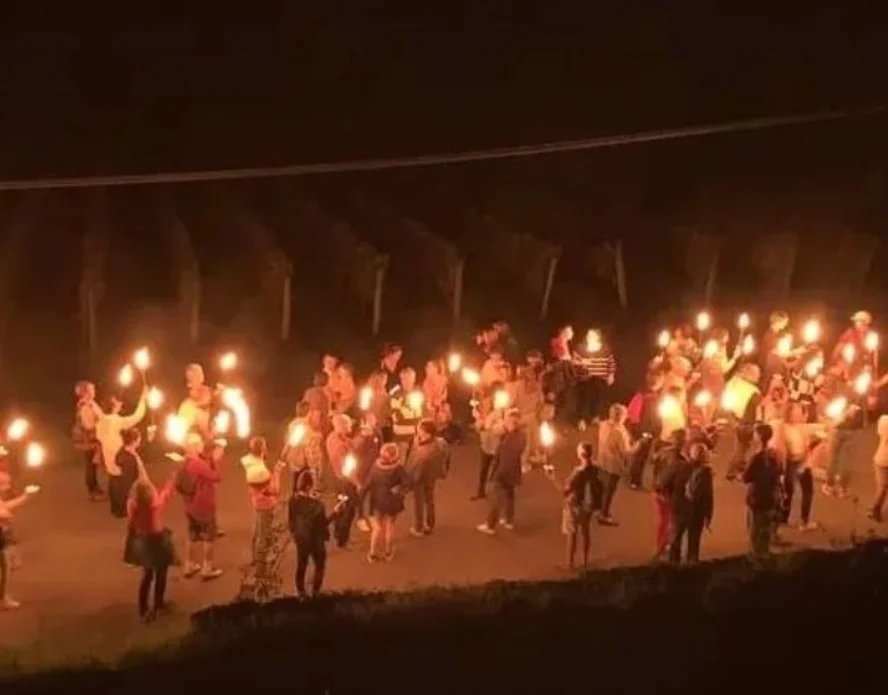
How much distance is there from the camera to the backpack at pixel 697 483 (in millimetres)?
13078

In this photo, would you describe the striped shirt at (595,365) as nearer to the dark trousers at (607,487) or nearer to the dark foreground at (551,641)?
the dark trousers at (607,487)

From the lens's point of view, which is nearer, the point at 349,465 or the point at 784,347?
the point at 349,465

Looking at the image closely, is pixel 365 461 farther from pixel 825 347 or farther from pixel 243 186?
pixel 243 186

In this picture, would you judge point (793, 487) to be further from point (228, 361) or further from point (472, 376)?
point (228, 361)

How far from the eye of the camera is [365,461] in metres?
13.7

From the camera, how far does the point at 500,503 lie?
1443 cm

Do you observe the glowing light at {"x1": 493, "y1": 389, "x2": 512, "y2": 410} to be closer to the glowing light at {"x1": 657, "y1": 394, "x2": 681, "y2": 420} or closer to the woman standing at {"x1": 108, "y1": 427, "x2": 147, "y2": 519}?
the glowing light at {"x1": 657, "y1": 394, "x2": 681, "y2": 420}

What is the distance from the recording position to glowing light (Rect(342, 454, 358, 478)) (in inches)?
529

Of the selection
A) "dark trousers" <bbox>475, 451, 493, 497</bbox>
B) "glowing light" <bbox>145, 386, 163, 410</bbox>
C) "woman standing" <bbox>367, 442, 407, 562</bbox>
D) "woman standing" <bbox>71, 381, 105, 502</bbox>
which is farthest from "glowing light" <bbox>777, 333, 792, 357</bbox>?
"woman standing" <bbox>71, 381, 105, 502</bbox>

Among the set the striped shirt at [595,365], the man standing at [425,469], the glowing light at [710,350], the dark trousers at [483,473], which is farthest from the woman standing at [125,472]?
the glowing light at [710,350]

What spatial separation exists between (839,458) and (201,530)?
6900mm

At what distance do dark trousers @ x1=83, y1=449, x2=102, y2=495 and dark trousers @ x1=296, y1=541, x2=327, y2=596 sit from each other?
326 cm

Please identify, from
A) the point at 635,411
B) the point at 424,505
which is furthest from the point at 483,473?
the point at 635,411

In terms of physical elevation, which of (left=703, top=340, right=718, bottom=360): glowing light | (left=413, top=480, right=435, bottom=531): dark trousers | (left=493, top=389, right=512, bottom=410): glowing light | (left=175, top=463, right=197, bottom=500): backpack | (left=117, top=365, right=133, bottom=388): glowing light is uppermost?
(left=703, top=340, right=718, bottom=360): glowing light
